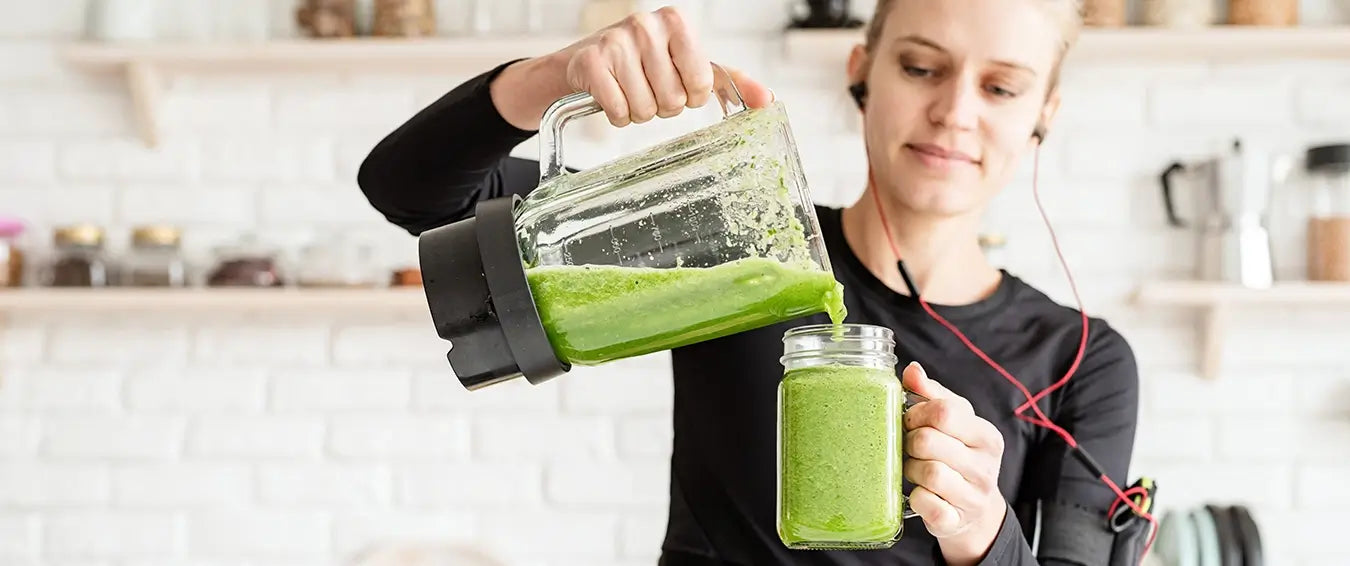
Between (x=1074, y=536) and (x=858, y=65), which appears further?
(x=858, y=65)

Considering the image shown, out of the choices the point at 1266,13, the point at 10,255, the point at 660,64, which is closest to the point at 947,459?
the point at 660,64

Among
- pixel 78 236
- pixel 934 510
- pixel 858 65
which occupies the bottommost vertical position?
pixel 934 510

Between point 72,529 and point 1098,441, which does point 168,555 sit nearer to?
point 72,529

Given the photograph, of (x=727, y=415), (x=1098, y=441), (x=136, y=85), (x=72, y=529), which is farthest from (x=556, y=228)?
(x=72, y=529)

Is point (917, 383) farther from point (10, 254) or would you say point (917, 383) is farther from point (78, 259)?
point (10, 254)

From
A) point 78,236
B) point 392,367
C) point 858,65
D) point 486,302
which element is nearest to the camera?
point 486,302

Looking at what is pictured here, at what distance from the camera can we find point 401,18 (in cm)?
225

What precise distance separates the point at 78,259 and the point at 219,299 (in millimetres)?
310

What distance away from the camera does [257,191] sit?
2.38m

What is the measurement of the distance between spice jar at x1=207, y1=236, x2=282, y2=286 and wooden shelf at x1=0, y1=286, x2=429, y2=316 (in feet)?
0.09

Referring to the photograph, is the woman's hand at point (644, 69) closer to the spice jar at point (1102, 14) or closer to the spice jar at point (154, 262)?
the spice jar at point (1102, 14)

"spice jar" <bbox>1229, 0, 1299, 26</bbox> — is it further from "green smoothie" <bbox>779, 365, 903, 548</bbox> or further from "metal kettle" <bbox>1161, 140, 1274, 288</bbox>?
"green smoothie" <bbox>779, 365, 903, 548</bbox>

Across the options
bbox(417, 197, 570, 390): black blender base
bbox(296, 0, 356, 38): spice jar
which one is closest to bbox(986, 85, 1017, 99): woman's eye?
bbox(417, 197, 570, 390): black blender base

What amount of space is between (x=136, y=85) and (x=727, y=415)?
1556 millimetres
